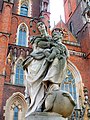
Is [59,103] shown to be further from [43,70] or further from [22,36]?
[22,36]

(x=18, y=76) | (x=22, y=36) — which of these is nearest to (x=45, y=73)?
(x=18, y=76)

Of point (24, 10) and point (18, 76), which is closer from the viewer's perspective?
point (18, 76)

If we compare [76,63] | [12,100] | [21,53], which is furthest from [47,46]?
[76,63]

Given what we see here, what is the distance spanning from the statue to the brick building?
709 cm

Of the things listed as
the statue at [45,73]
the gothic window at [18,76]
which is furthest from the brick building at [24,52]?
the statue at [45,73]

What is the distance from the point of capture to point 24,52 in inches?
628

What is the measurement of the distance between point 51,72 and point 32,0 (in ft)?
62.1

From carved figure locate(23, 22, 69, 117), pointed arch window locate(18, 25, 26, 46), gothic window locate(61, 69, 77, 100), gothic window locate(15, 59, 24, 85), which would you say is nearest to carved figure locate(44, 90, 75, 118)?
carved figure locate(23, 22, 69, 117)

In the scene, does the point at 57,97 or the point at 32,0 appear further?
the point at 32,0

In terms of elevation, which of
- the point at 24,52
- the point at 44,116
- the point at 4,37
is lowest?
the point at 44,116

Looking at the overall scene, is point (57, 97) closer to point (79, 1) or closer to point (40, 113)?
point (40, 113)

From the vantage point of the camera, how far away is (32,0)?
21.3 meters

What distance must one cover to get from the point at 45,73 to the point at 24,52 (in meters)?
12.6

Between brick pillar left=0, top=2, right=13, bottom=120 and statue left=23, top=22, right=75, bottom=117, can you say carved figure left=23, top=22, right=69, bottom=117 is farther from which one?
brick pillar left=0, top=2, right=13, bottom=120
